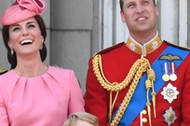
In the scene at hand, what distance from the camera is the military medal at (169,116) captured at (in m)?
2.72

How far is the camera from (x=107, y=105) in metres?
2.83

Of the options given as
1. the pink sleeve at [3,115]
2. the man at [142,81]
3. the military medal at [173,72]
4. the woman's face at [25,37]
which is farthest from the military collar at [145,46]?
the pink sleeve at [3,115]

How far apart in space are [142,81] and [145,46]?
0.51 feet

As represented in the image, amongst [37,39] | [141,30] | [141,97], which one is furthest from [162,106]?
[37,39]

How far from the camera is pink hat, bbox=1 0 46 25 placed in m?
2.75

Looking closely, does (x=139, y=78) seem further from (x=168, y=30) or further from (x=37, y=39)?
(x=168, y=30)

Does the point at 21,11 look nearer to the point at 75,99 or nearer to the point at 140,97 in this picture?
the point at 75,99

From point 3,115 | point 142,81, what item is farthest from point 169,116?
point 3,115

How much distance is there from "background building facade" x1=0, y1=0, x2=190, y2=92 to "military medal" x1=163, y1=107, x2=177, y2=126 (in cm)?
143

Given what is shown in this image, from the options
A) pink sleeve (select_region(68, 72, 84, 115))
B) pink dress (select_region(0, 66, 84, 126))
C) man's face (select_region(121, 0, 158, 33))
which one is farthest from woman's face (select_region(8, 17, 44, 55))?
man's face (select_region(121, 0, 158, 33))

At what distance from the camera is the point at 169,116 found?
2.72 m

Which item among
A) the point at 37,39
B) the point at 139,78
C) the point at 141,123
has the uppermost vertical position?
the point at 37,39

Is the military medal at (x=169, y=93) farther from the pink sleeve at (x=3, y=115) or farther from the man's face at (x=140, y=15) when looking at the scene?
the pink sleeve at (x=3, y=115)

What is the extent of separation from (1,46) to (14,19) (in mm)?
1185
